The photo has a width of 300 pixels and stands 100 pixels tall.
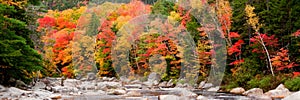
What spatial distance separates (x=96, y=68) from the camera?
37.3 m

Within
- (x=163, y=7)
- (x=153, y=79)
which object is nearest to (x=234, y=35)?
(x=153, y=79)

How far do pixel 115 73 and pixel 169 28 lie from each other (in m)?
10.4

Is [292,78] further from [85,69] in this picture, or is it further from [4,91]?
[85,69]

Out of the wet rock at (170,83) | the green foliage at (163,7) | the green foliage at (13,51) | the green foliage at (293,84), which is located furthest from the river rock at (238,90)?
the green foliage at (163,7)

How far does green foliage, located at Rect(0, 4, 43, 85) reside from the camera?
12.9 metres

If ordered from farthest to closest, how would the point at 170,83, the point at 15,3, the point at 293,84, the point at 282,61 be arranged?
the point at 170,83
the point at 282,61
the point at 293,84
the point at 15,3

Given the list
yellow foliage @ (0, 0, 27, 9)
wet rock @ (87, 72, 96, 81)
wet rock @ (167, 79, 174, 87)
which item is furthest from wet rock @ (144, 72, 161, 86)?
yellow foliage @ (0, 0, 27, 9)

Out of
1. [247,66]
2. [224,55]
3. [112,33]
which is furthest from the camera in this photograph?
[112,33]

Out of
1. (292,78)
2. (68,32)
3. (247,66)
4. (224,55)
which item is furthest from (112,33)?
(292,78)

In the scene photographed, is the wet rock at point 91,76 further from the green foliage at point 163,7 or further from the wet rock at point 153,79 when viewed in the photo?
the green foliage at point 163,7

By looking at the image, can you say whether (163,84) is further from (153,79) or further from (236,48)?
(236,48)

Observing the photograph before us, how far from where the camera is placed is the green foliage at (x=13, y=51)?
42.4 feet

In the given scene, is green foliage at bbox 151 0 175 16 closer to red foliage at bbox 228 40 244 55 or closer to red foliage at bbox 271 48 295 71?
red foliage at bbox 228 40 244 55

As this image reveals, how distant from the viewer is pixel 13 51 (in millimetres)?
13133
